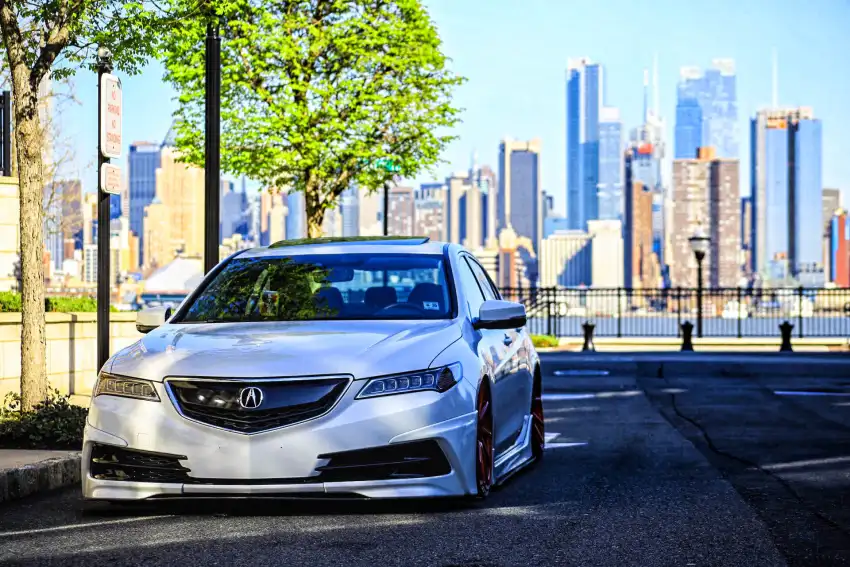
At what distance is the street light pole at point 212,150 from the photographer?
45.3 feet

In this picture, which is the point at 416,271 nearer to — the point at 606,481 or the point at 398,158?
the point at 606,481

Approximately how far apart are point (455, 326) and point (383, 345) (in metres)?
0.71

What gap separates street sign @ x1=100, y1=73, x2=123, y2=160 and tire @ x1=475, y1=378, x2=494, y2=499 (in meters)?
4.60

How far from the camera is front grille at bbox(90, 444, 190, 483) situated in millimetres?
7051

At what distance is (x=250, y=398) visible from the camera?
691 centimetres

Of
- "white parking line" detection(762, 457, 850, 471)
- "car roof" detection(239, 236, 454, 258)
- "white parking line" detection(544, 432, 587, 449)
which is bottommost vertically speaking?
"white parking line" detection(544, 432, 587, 449)

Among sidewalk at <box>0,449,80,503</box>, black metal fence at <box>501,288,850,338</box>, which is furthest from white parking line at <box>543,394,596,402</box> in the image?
black metal fence at <box>501,288,850,338</box>

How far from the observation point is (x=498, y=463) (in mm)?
8250

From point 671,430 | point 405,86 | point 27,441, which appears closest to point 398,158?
point 405,86

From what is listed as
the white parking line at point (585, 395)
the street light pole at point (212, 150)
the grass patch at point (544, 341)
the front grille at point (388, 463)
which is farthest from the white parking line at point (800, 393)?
the grass patch at point (544, 341)

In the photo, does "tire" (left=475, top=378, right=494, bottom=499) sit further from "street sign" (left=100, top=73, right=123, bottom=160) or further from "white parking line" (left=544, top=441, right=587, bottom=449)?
"street sign" (left=100, top=73, right=123, bottom=160)

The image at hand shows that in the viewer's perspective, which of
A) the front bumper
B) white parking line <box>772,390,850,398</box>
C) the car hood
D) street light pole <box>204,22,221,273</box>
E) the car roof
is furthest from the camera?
white parking line <box>772,390,850,398</box>

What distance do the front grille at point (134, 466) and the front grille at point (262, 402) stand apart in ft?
0.92

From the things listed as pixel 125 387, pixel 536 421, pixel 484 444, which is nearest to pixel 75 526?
pixel 125 387
